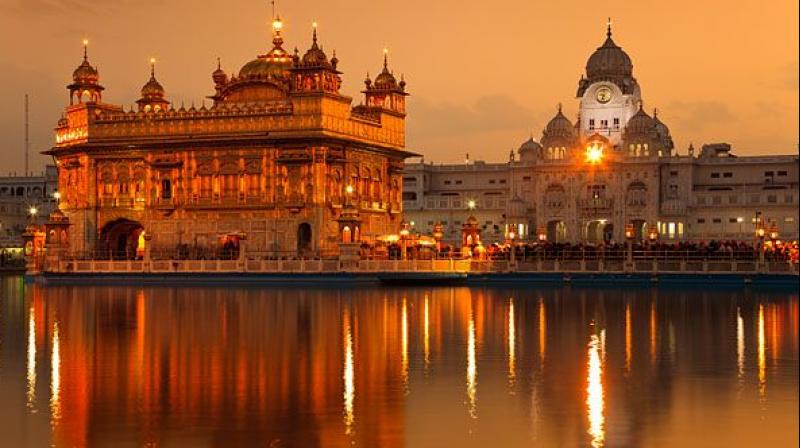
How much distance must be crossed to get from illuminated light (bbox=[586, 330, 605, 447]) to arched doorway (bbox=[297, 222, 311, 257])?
35.1 metres

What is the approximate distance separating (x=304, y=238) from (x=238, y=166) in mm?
4479

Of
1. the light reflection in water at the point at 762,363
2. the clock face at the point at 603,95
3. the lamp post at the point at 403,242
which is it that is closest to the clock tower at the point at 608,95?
the clock face at the point at 603,95

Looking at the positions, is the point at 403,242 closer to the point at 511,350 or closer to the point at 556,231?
the point at 511,350

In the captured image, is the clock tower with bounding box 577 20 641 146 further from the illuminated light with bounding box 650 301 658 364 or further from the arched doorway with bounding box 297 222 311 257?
the illuminated light with bounding box 650 301 658 364

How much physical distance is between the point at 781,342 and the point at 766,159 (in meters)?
70.8

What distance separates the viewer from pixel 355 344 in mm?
24641

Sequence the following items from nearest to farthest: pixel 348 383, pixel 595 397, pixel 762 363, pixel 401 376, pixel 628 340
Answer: pixel 595 397, pixel 348 383, pixel 401 376, pixel 762 363, pixel 628 340

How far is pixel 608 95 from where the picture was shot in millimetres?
99438

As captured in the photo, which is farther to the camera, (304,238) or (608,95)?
(608,95)

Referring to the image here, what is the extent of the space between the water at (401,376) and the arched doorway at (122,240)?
90.4ft

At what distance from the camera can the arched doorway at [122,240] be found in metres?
63.0

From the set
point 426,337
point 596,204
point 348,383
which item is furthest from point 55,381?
point 596,204

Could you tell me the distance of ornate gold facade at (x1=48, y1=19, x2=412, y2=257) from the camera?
2304 inches

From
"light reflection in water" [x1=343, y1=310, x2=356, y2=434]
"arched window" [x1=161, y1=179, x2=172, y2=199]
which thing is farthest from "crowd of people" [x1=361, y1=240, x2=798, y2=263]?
"light reflection in water" [x1=343, y1=310, x2=356, y2=434]
